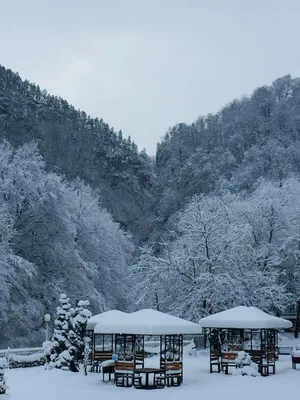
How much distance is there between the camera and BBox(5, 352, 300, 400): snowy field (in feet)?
51.0

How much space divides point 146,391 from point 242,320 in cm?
496

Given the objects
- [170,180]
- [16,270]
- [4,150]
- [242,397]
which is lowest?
[242,397]

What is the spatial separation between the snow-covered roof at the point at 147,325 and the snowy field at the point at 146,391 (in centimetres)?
166

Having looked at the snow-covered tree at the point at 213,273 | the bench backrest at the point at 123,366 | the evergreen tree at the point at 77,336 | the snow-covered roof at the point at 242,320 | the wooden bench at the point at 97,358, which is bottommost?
the wooden bench at the point at 97,358

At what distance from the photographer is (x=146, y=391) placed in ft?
55.0

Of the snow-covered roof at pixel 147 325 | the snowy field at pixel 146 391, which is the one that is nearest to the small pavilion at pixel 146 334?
the snow-covered roof at pixel 147 325

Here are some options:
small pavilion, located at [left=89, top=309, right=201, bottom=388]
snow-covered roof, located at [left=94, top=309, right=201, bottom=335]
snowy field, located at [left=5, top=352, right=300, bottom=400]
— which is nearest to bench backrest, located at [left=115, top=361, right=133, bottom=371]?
small pavilion, located at [left=89, top=309, right=201, bottom=388]

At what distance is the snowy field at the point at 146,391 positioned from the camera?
612 inches

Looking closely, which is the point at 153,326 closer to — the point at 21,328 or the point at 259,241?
the point at 21,328

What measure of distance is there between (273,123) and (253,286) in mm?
60082

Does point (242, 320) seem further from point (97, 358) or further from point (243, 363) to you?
point (97, 358)

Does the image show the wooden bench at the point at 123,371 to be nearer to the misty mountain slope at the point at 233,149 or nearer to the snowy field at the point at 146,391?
the snowy field at the point at 146,391

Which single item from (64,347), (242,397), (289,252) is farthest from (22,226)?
(242,397)

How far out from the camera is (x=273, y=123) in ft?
287
